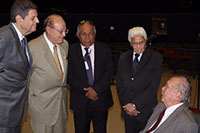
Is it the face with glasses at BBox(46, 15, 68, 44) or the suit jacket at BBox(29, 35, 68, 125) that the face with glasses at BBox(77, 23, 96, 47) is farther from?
the suit jacket at BBox(29, 35, 68, 125)

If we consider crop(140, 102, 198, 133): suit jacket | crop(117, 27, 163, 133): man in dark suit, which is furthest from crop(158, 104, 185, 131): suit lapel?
crop(117, 27, 163, 133): man in dark suit

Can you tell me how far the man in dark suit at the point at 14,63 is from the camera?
6.67ft

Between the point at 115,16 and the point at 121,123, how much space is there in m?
13.0

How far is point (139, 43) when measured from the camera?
2744mm

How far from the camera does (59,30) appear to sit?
8.35 ft

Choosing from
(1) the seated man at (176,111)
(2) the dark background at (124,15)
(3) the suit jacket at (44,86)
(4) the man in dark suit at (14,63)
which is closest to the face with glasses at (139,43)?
(1) the seated man at (176,111)

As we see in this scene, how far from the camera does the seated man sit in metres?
1.93

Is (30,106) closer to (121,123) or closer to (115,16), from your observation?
(121,123)

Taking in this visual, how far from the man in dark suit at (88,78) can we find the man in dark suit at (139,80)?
0.95ft

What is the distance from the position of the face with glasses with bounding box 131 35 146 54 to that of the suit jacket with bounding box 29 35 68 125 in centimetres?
82

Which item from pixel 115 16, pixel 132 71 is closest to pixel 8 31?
pixel 132 71

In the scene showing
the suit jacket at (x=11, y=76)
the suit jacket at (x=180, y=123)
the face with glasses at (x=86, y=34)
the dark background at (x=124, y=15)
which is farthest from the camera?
the dark background at (x=124, y=15)

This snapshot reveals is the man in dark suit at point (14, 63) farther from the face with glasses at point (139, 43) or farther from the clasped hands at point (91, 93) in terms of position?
the face with glasses at point (139, 43)

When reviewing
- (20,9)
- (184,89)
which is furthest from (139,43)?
(20,9)
